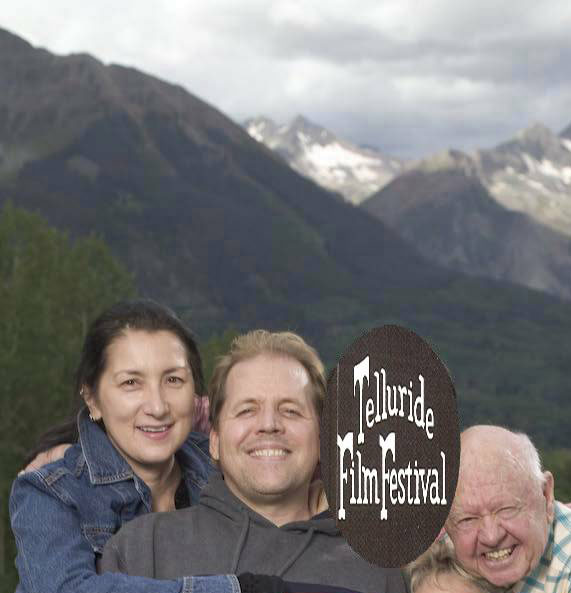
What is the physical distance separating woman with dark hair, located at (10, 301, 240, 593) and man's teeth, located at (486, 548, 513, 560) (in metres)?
1.02

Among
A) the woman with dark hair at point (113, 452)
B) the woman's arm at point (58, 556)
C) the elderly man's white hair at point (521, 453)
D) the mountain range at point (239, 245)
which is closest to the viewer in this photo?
the woman's arm at point (58, 556)

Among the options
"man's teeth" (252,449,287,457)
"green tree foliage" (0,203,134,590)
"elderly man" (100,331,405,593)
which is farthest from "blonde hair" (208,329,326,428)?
"green tree foliage" (0,203,134,590)

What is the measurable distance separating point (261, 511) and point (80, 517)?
549 mm

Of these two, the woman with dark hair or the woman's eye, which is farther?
the woman's eye

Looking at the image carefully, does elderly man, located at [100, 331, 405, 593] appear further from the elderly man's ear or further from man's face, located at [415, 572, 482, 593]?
the elderly man's ear

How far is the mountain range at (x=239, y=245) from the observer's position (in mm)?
132500

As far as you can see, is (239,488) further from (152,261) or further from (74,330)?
(152,261)

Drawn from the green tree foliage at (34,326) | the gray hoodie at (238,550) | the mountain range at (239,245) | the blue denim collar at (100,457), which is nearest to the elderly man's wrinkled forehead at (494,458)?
the gray hoodie at (238,550)

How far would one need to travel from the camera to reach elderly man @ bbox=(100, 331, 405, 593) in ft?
8.95

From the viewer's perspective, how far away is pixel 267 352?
286cm

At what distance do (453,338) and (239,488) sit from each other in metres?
137

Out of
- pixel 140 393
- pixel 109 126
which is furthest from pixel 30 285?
pixel 109 126

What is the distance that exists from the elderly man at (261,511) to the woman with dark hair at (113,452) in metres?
0.19

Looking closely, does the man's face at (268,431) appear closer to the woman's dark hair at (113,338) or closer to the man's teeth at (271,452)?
A: the man's teeth at (271,452)
